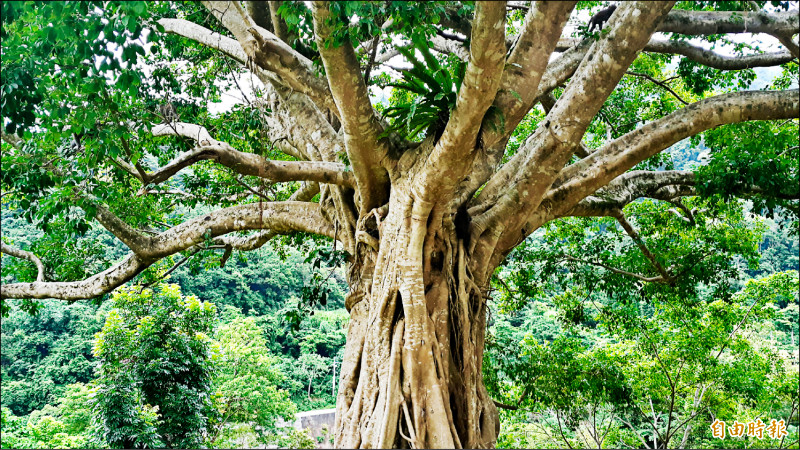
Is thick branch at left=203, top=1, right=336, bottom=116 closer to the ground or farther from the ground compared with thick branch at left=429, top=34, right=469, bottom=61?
closer to the ground

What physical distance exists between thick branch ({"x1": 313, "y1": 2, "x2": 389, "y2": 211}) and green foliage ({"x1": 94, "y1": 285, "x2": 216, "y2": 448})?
302 inches

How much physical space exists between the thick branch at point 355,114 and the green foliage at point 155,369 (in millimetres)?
7683

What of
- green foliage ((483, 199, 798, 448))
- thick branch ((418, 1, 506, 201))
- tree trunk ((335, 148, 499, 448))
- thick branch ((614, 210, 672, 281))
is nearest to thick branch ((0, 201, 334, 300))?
tree trunk ((335, 148, 499, 448))

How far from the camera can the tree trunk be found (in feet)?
11.9

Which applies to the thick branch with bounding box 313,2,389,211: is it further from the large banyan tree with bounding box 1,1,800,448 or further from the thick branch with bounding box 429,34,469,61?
the thick branch with bounding box 429,34,469,61

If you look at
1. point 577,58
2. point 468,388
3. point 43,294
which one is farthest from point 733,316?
point 43,294

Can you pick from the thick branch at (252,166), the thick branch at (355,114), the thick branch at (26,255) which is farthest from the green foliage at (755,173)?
the thick branch at (26,255)

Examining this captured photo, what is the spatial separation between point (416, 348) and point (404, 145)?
135cm

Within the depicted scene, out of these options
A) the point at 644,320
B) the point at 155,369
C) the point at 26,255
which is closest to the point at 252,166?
the point at 26,255

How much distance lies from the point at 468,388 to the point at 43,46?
3.27 meters

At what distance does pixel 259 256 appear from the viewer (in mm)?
26828

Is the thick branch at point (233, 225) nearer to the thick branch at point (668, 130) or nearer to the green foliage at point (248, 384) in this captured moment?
the thick branch at point (668, 130)

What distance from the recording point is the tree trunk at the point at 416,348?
363 centimetres

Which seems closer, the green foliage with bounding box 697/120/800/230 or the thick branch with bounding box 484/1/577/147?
the thick branch with bounding box 484/1/577/147
